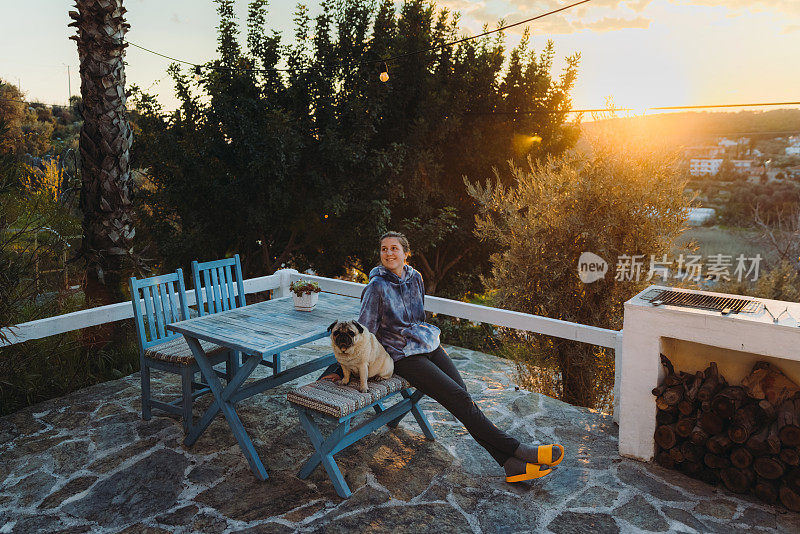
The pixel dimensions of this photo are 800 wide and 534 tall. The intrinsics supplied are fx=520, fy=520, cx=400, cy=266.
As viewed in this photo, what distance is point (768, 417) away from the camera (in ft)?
9.66

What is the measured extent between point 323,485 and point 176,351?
1412mm

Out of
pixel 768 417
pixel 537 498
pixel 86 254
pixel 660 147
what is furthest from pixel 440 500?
pixel 86 254

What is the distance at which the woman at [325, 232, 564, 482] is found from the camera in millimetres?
3004

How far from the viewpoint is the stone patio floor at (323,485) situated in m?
2.70

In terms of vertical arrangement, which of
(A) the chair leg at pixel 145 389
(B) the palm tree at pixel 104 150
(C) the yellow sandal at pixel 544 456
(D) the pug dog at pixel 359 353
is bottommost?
(C) the yellow sandal at pixel 544 456

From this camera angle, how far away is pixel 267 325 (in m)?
3.49

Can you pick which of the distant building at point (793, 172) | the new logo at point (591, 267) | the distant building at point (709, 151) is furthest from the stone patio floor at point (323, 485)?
the distant building at point (793, 172)

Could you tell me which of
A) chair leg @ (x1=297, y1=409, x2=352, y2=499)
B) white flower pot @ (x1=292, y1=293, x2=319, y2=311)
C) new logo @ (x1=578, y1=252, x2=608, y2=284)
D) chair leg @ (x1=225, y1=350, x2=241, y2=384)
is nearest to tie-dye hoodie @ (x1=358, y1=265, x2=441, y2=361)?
chair leg @ (x1=297, y1=409, x2=352, y2=499)

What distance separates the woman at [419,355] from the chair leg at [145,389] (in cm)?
155

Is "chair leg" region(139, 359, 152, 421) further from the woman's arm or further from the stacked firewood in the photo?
the stacked firewood

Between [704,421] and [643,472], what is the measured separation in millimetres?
479

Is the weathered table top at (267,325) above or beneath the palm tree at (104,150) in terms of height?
beneath

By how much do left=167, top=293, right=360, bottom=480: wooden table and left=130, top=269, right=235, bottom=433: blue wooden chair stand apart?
6.4 inches

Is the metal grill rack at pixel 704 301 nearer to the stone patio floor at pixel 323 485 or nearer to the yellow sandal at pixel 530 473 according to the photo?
the stone patio floor at pixel 323 485
